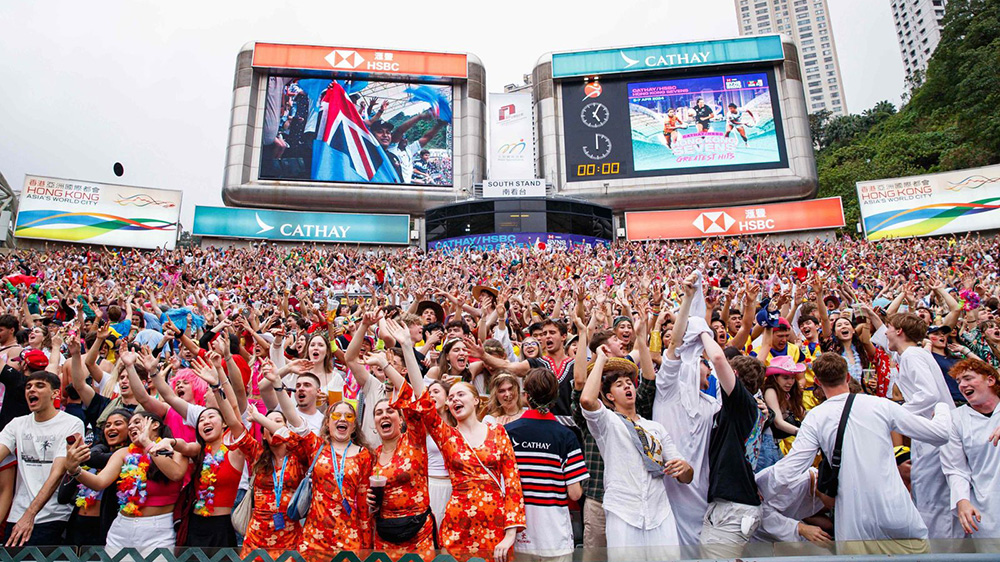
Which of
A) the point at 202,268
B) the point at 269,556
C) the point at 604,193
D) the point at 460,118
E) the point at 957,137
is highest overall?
the point at 460,118

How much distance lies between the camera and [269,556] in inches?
118

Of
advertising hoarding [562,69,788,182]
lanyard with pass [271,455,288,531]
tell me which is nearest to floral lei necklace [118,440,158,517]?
lanyard with pass [271,455,288,531]

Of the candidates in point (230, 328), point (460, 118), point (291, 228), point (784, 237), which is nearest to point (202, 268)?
point (291, 228)

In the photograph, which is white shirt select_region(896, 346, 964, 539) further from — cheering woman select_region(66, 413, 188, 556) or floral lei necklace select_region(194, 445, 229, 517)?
cheering woman select_region(66, 413, 188, 556)

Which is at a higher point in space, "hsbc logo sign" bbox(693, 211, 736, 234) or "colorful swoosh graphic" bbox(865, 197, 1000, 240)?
"hsbc logo sign" bbox(693, 211, 736, 234)

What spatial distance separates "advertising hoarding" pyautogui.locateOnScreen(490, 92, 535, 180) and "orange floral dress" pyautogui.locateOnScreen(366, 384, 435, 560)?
3579 cm

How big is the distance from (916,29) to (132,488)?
12978 centimetres

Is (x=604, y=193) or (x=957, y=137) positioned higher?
(x=957, y=137)

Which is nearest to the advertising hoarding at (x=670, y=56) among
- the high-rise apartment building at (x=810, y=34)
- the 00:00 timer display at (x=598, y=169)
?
the 00:00 timer display at (x=598, y=169)

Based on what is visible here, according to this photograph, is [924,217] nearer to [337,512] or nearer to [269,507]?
[337,512]

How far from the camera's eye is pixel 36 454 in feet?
13.8

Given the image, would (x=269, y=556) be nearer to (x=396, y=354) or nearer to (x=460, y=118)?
(x=396, y=354)

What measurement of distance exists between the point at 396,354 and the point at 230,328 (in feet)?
9.95

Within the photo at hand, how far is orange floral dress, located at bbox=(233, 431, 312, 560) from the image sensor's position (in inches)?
145
